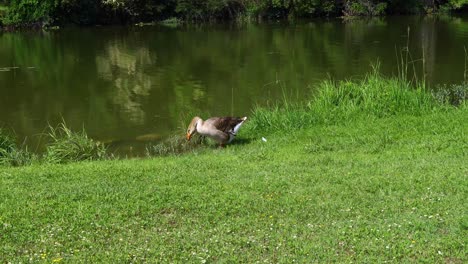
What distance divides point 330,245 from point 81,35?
3800cm

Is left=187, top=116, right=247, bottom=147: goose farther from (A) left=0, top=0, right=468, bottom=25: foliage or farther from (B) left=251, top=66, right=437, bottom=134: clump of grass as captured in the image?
(A) left=0, top=0, right=468, bottom=25: foliage

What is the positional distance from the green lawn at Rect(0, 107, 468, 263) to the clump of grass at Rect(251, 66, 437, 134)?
8.30ft

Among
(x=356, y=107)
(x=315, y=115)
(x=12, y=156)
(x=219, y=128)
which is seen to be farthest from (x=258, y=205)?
(x=356, y=107)

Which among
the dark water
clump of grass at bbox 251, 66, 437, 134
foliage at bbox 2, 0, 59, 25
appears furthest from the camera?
foliage at bbox 2, 0, 59, 25

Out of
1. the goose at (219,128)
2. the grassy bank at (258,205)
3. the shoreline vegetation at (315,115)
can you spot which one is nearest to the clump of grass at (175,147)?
the shoreline vegetation at (315,115)

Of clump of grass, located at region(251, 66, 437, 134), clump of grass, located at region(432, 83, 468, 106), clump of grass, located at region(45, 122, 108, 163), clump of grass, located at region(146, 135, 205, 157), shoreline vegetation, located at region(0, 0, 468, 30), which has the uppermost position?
shoreline vegetation, located at region(0, 0, 468, 30)

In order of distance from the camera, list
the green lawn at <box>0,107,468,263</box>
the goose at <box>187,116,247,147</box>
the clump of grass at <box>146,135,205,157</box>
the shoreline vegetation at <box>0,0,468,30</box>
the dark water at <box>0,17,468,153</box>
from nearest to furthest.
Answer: the green lawn at <box>0,107,468,263</box> < the goose at <box>187,116,247,147</box> < the clump of grass at <box>146,135,205,157</box> < the dark water at <box>0,17,468,153</box> < the shoreline vegetation at <box>0,0,468,30</box>

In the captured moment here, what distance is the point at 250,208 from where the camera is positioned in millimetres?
6297

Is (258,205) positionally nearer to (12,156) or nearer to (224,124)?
(224,124)

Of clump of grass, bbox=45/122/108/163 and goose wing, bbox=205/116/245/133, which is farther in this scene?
clump of grass, bbox=45/122/108/163

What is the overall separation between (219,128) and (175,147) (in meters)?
1.70

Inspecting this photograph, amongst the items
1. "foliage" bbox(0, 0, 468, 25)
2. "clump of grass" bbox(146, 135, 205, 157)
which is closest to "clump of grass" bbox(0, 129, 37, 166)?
"clump of grass" bbox(146, 135, 205, 157)

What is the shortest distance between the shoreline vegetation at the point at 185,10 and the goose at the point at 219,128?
125ft

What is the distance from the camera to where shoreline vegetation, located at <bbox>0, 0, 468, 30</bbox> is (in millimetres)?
46031
